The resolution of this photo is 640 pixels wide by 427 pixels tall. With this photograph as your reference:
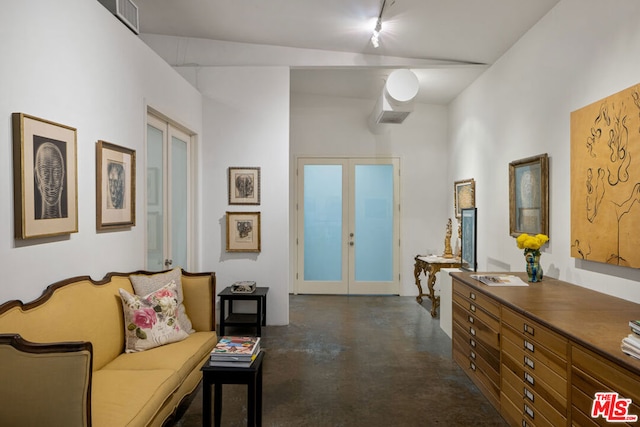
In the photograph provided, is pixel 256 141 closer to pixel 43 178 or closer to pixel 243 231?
pixel 243 231

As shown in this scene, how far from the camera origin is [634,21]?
2342mm

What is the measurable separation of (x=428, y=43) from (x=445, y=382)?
11.0ft

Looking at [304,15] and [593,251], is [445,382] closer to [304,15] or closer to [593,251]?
[593,251]

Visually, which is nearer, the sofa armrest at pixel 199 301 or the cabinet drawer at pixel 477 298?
the cabinet drawer at pixel 477 298

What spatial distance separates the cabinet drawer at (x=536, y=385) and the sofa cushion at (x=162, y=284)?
7.49 feet

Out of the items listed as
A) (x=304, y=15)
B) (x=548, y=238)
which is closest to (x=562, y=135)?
(x=548, y=238)

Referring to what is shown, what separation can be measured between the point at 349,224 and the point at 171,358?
419 centimetres

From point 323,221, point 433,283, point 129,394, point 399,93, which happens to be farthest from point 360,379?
point 323,221

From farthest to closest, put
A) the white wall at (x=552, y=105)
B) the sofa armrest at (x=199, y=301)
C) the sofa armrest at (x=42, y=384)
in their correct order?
the sofa armrest at (x=199, y=301), the white wall at (x=552, y=105), the sofa armrest at (x=42, y=384)

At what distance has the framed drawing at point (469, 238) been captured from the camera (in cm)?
426

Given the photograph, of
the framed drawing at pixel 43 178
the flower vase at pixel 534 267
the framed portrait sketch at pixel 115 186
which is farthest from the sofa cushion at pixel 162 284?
the flower vase at pixel 534 267

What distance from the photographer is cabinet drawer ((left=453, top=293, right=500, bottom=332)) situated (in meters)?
2.66

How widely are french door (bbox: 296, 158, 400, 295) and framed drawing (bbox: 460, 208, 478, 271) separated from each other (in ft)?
5.69

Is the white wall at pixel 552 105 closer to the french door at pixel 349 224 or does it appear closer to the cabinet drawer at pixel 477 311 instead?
the cabinet drawer at pixel 477 311
